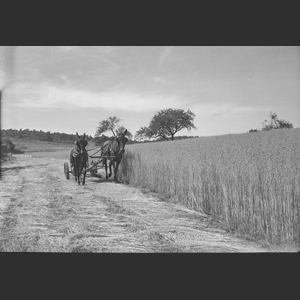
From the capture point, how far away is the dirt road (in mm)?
3031

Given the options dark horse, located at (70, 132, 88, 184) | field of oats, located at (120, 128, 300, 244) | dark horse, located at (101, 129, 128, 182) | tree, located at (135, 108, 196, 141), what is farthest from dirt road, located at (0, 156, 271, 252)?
dark horse, located at (101, 129, 128, 182)

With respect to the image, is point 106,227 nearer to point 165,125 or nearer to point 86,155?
point 165,125

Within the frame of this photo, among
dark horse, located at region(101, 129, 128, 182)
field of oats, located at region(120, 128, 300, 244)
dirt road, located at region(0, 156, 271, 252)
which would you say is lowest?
dirt road, located at region(0, 156, 271, 252)

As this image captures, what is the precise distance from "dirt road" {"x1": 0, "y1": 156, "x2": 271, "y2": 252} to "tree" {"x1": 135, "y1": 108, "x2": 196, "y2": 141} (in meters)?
1.61

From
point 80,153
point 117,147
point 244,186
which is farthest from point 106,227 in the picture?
point 117,147

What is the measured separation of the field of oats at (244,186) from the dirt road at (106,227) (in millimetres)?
290

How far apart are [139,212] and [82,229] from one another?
1.42 metres

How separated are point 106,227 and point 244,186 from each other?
2.25 meters

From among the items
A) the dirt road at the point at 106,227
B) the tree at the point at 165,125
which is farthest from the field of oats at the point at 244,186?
the tree at the point at 165,125

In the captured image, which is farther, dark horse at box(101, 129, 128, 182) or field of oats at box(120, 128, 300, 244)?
dark horse at box(101, 129, 128, 182)

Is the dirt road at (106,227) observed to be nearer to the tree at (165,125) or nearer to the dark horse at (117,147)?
the tree at (165,125)

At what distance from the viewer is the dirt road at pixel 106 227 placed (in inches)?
119

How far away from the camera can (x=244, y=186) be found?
3.88 m

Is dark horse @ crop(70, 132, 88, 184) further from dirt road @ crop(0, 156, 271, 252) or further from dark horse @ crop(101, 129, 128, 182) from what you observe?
dirt road @ crop(0, 156, 271, 252)
